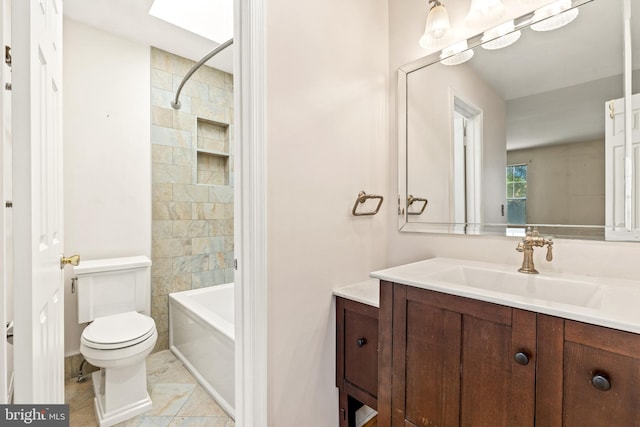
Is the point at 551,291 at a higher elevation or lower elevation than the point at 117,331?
higher

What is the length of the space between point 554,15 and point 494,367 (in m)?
1.39

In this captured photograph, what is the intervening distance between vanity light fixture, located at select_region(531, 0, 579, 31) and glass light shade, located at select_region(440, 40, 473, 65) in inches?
10.7

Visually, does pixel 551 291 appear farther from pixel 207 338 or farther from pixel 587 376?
pixel 207 338

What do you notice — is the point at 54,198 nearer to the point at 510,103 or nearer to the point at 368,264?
the point at 368,264

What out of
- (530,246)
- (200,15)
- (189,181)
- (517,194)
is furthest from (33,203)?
(200,15)

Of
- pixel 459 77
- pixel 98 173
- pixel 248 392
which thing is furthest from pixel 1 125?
pixel 98 173

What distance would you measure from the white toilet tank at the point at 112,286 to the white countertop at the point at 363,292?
1.63 meters

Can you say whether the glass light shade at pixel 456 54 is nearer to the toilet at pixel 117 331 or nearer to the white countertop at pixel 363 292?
the white countertop at pixel 363 292

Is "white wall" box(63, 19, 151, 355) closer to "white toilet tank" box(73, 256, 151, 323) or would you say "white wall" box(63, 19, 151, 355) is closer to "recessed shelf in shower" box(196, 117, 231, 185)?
"white toilet tank" box(73, 256, 151, 323)

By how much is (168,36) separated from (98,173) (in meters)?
1.21

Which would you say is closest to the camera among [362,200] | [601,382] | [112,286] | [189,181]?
[601,382]

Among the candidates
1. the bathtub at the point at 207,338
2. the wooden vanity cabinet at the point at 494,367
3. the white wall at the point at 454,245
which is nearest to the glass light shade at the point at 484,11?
the white wall at the point at 454,245

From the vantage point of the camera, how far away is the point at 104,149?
2.18 m

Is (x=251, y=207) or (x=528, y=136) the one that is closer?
(x=251, y=207)
